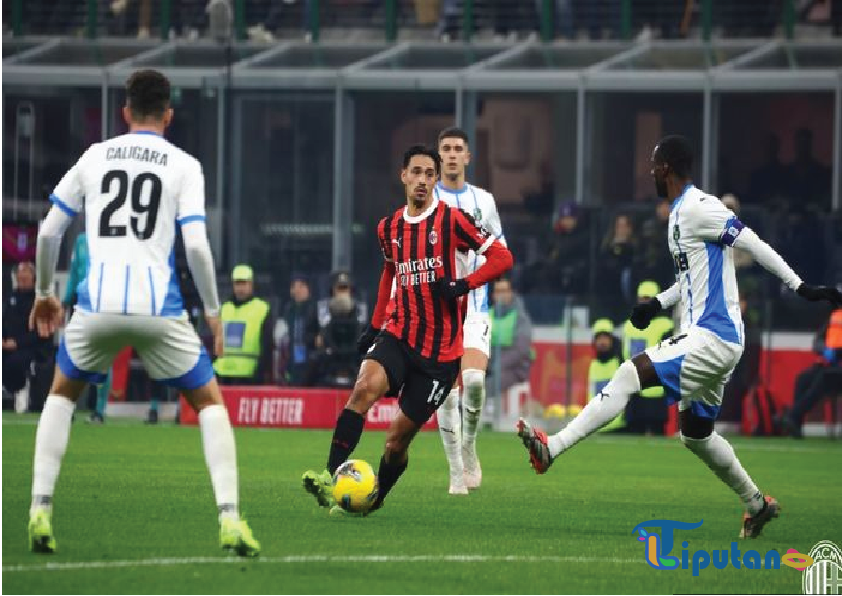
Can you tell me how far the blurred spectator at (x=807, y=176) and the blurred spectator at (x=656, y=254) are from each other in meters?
→ 3.61

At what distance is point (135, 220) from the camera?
8.38 meters

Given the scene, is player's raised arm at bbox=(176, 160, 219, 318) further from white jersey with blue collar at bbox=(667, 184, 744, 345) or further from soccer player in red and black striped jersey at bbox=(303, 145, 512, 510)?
white jersey with blue collar at bbox=(667, 184, 744, 345)

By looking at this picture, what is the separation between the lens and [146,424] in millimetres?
21453

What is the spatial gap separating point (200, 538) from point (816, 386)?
1376 centimetres

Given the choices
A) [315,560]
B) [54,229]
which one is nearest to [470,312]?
[315,560]

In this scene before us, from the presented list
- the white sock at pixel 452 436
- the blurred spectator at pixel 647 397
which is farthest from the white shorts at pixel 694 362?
the blurred spectator at pixel 647 397

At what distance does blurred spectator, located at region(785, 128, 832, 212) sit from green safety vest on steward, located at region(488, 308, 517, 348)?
573 centimetres

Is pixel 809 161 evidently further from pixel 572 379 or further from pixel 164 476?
pixel 164 476

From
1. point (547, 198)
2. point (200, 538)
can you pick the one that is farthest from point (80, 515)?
point (547, 198)

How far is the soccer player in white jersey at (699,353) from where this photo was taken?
10.2 m

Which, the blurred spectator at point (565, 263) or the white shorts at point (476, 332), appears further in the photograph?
the blurred spectator at point (565, 263)

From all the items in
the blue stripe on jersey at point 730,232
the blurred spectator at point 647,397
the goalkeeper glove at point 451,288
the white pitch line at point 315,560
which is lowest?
the blurred spectator at point 647,397

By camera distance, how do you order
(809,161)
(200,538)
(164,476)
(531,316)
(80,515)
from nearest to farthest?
(200,538) < (80,515) < (164,476) < (531,316) < (809,161)

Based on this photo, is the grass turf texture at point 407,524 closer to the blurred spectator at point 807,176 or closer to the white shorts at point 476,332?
the white shorts at point 476,332
